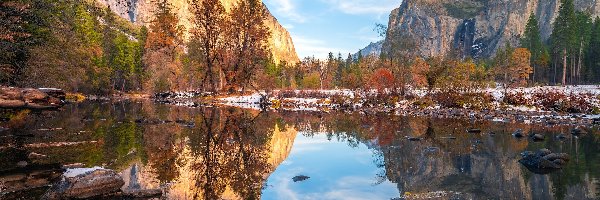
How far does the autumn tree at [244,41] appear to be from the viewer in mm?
55500

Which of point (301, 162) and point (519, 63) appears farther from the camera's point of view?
point (519, 63)

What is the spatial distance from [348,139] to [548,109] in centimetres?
2186

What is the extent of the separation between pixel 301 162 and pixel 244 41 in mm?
44690

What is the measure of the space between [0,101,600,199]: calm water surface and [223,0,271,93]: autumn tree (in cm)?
3613

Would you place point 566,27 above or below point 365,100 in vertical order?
above

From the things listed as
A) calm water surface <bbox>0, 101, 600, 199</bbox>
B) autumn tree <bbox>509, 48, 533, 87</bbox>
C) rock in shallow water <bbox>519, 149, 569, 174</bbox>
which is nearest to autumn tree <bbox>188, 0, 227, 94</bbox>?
calm water surface <bbox>0, 101, 600, 199</bbox>

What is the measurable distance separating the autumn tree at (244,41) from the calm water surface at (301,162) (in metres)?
36.1

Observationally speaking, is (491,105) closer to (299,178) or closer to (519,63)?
(299,178)

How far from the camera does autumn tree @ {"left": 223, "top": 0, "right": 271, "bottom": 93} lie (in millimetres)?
55500

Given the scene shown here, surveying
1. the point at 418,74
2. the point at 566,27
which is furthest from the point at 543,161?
the point at 566,27

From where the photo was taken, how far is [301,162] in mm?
12641

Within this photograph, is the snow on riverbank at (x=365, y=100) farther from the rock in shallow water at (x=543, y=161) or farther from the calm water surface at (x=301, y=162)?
the rock in shallow water at (x=543, y=161)

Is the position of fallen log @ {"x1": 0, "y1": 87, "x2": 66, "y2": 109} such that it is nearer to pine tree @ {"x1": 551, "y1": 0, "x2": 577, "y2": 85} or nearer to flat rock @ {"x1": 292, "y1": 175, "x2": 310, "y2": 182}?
flat rock @ {"x1": 292, "y1": 175, "x2": 310, "y2": 182}

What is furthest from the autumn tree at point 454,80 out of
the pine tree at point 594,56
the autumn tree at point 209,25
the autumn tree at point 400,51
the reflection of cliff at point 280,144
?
the pine tree at point 594,56
